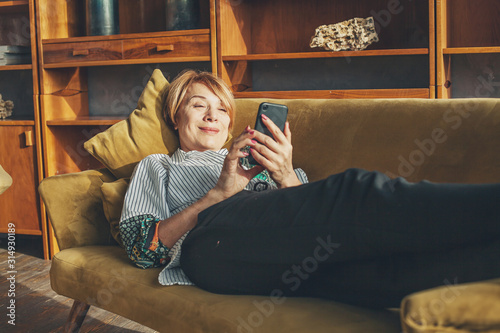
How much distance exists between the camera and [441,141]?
1316 mm

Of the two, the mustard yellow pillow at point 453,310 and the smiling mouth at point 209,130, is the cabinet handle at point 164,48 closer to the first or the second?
the smiling mouth at point 209,130

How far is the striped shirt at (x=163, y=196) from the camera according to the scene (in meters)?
1.23

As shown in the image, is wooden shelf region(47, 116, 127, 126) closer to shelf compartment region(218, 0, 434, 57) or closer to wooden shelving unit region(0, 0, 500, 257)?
wooden shelving unit region(0, 0, 500, 257)

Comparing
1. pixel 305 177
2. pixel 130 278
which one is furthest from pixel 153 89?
pixel 130 278

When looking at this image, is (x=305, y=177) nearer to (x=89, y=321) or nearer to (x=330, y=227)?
(x=330, y=227)

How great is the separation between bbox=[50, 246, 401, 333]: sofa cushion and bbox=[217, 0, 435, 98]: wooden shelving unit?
1.23 m

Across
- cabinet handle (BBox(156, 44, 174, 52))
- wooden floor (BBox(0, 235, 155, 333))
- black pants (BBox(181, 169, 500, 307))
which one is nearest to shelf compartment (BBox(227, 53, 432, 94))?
cabinet handle (BBox(156, 44, 174, 52))

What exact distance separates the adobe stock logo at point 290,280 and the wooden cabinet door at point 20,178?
209cm

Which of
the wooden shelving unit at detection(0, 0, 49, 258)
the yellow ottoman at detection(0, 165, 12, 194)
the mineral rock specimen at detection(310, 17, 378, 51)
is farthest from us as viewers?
the wooden shelving unit at detection(0, 0, 49, 258)

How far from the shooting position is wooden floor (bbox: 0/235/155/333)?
1879mm

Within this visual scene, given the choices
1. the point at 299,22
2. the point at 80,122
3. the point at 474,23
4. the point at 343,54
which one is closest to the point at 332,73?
the point at 299,22

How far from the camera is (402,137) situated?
1.38 meters

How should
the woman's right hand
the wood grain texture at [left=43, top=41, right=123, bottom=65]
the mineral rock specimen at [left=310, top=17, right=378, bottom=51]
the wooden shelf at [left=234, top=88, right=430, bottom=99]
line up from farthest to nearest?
the wood grain texture at [left=43, top=41, right=123, bottom=65] → the mineral rock specimen at [left=310, top=17, right=378, bottom=51] → the wooden shelf at [left=234, top=88, right=430, bottom=99] → the woman's right hand

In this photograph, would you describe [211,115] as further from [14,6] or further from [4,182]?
[14,6]
